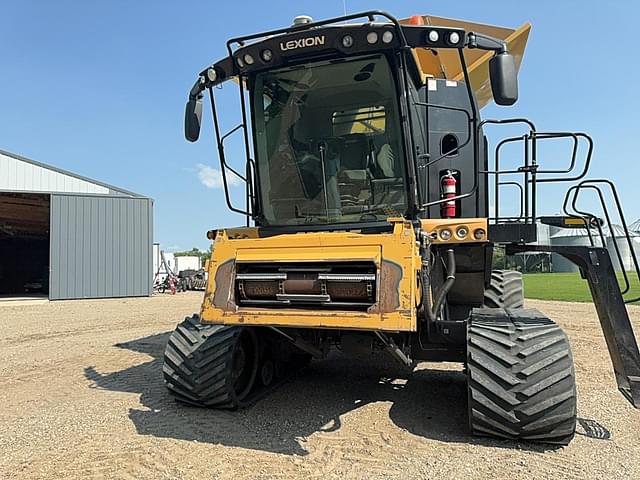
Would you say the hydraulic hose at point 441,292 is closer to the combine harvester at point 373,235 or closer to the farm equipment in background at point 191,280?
the combine harvester at point 373,235

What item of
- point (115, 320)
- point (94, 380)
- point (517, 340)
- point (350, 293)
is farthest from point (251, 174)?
point (115, 320)

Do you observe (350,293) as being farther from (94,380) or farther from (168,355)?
(94,380)

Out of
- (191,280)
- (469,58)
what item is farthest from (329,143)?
(191,280)

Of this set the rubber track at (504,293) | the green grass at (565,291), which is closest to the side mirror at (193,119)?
the rubber track at (504,293)

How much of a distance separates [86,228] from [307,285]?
20.4 m

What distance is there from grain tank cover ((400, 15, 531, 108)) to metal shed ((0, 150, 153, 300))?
18355mm

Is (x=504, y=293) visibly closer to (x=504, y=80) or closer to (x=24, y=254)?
(x=504, y=80)

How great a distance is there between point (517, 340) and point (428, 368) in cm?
319

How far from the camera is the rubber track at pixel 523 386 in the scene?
4008 millimetres

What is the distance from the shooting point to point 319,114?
503 centimetres

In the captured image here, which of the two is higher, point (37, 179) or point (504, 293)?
point (37, 179)

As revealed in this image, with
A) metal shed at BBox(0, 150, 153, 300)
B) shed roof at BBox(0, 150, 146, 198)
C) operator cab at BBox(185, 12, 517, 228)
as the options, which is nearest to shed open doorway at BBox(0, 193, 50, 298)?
metal shed at BBox(0, 150, 153, 300)

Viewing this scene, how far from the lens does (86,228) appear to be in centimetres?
2227

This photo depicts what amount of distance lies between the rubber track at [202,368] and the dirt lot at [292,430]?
0.49 ft
